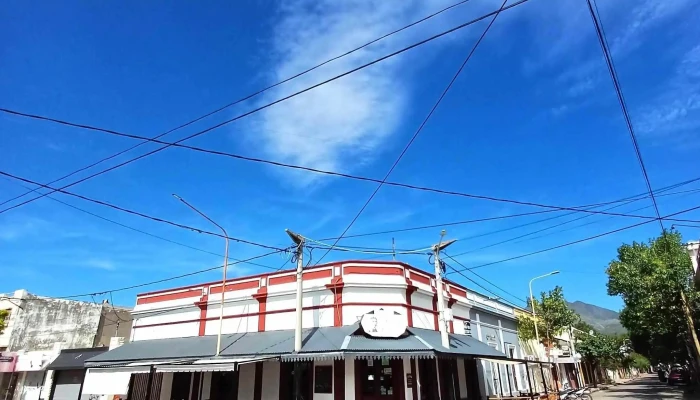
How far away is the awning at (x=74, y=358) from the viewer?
87.8ft

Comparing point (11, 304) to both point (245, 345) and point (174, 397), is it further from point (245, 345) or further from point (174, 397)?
point (245, 345)

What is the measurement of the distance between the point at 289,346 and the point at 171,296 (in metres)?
10.3

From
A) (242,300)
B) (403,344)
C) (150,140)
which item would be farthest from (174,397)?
(150,140)

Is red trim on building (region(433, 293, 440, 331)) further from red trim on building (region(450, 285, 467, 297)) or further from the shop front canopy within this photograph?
red trim on building (region(450, 285, 467, 297))

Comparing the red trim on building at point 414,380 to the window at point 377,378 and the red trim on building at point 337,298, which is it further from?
the red trim on building at point 337,298

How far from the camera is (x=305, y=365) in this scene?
19.2m

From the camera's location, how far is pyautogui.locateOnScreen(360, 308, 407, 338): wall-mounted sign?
17984mm

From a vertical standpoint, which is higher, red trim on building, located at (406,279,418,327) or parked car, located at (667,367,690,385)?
red trim on building, located at (406,279,418,327)

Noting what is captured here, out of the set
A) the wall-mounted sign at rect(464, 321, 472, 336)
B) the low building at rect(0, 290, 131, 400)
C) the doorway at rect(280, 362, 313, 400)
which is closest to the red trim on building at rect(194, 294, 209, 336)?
the doorway at rect(280, 362, 313, 400)

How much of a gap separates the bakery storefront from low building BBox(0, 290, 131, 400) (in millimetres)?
10504

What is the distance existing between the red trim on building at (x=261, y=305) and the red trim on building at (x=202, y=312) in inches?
129

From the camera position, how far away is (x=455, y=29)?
8594 mm

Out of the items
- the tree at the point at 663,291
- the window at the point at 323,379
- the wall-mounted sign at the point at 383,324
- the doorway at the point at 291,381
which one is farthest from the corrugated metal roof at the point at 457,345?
the tree at the point at 663,291

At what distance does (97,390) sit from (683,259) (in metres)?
36.3
